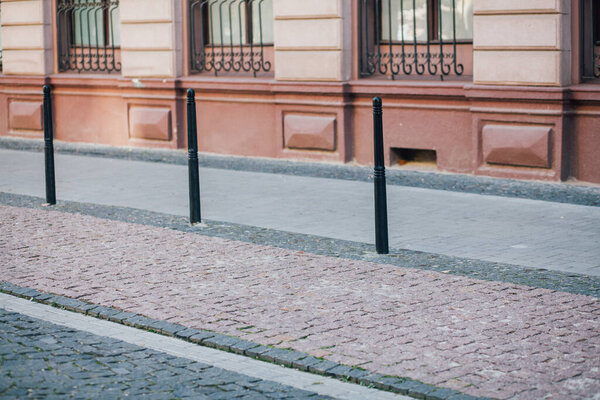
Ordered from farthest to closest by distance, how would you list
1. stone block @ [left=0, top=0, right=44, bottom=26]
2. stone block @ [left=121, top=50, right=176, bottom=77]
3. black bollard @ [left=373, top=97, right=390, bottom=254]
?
stone block @ [left=0, top=0, right=44, bottom=26] → stone block @ [left=121, top=50, right=176, bottom=77] → black bollard @ [left=373, top=97, right=390, bottom=254]

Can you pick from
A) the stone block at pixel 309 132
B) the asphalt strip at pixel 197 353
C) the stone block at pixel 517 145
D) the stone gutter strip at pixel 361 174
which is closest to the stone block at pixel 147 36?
the stone gutter strip at pixel 361 174

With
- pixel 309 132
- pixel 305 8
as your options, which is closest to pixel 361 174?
pixel 309 132

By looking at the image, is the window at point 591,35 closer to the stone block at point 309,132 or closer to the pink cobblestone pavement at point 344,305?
the stone block at point 309,132

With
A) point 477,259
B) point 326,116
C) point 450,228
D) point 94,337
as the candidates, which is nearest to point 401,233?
point 450,228

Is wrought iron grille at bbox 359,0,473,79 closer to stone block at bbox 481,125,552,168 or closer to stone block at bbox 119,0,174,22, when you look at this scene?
stone block at bbox 481,125,552,168

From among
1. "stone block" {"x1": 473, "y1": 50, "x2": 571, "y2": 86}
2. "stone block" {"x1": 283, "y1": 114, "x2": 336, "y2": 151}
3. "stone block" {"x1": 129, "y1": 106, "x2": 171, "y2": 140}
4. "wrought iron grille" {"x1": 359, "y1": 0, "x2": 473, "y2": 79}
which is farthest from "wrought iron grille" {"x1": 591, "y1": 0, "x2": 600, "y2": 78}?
"stone block" {"x1": 129, "y1": 106, "x2": 171, "y2": 140}

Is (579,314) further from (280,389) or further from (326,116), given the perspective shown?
(326,116)

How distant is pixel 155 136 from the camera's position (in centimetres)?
1553

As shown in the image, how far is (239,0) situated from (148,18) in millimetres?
1390

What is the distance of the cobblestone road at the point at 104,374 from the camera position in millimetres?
4898

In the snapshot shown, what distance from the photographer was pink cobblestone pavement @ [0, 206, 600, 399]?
5.14 meters

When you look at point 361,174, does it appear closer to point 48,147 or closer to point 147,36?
point 48,147

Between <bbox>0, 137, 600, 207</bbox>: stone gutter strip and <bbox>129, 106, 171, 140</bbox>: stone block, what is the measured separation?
8.8 inches

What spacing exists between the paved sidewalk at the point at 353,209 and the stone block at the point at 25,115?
380cm
